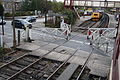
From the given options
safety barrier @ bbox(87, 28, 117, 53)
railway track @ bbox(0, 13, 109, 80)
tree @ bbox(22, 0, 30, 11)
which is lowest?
railway track @ bbox(0, 13, 109, 80)

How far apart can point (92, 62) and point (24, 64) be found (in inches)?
161

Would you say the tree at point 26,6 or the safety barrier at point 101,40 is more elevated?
the tree at point 26,6

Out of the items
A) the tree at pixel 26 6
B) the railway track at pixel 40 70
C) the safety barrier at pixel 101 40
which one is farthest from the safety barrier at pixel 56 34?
the tree at pixel 26 6

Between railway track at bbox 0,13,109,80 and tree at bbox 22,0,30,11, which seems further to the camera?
tree at bbox 22,0,30,11

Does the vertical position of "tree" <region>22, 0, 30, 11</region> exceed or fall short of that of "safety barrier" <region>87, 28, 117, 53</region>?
it exceeds it

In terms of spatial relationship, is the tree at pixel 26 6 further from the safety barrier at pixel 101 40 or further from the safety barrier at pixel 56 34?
the safety barrier at pixel 101 40

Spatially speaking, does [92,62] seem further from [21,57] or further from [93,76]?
[21,57]

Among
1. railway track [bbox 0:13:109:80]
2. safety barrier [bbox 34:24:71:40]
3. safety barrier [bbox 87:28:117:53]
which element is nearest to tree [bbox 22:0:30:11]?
safety barrier [bbox 34:24:71:40]

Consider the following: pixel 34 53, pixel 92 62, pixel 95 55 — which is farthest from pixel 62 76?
pixel 95 55

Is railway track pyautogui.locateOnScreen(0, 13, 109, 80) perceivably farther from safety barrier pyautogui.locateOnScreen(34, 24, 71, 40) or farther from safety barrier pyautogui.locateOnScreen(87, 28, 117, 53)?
safety barrier pyautogui.locateOnScreen(34, 24, 71, 40)

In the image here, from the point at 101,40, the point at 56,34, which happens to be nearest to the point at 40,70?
the point at 101,40

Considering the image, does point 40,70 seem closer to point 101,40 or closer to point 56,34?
point 101,40

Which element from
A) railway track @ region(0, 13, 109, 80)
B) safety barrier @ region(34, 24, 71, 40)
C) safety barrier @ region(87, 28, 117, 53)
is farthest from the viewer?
safety barrier @ region(34, 24, 71, 40)

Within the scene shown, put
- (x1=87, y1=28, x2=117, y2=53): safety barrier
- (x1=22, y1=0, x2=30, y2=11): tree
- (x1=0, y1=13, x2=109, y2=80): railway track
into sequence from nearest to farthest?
(x1=0, y1=13, x2=109, y2=80): railway track → (x1=87, y1=28, x2=117, y2=53): safety barrier → (x1=22, y1=0, x2=30, y2=11): tree
